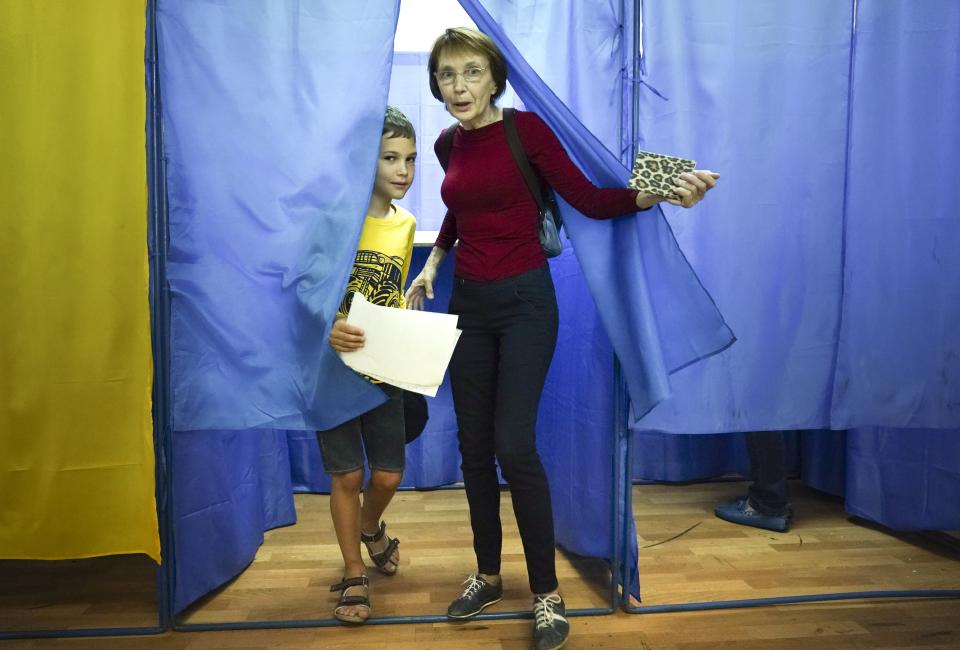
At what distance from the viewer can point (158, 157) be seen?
1.86m

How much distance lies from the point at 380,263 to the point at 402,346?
0.30m

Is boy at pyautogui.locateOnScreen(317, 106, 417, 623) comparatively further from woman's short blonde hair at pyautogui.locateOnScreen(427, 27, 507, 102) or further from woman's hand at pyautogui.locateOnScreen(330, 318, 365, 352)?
woman's short blonde hair at pyautogui.locateOnScreen(427, 27, 507, 102)

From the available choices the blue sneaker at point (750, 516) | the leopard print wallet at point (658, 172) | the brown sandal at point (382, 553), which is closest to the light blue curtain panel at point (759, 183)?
the leopard print wallet at point (658, 172)

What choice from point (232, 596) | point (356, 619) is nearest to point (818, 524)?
point (356, 619)

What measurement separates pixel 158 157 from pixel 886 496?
2582 millimetres

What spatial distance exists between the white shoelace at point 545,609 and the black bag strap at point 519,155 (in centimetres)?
102

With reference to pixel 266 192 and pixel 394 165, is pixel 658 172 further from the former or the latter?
pixel 266 192

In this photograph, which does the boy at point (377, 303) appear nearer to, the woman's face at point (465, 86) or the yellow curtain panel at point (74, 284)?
the woman's face at point (465, 86)

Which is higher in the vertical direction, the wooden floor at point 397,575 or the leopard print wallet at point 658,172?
the leopard print wallet at point 658,172

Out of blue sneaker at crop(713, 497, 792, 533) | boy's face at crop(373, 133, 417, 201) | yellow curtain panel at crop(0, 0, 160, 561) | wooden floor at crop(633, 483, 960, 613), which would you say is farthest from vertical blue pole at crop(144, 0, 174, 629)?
blue sneaker at crop(713, 497, 792, 533)

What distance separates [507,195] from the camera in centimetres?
181

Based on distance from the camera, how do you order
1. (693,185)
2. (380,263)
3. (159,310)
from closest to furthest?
1. (693,185)
2. (159,310)
3. (380,263)

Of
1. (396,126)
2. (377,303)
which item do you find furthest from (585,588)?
(396,126)

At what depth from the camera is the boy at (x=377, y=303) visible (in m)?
1.96
